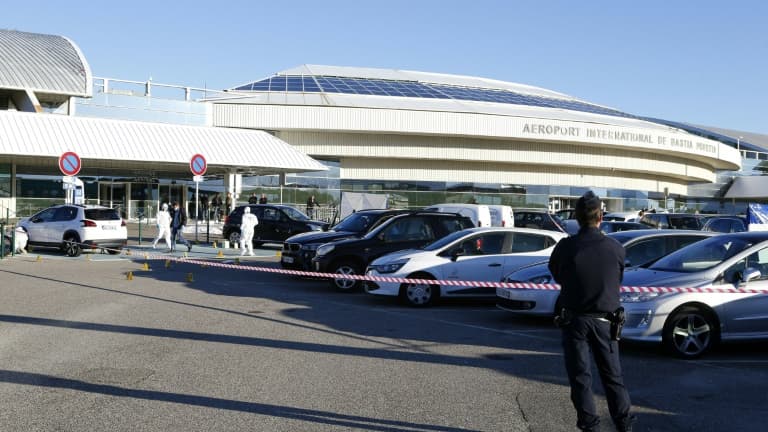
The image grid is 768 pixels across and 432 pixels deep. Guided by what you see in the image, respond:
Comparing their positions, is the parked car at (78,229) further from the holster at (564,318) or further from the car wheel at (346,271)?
the holster at (564,318)

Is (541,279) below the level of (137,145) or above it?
below

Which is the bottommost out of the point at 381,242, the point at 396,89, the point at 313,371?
the point at 313,371

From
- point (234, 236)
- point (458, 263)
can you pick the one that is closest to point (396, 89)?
point (234, 236)

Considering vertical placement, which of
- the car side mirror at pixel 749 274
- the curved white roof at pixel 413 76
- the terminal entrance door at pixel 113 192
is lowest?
the car side mirror at pixel 749 274

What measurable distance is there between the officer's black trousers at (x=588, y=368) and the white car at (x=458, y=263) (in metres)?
8.21

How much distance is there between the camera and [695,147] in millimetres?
58344

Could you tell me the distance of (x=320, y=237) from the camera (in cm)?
1853

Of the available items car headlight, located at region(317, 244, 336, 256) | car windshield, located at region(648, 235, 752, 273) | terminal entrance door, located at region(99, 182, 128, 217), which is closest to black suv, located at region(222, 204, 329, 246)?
car headlight, located at region(317, 244, 336, 256)

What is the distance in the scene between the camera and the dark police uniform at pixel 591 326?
222 inches

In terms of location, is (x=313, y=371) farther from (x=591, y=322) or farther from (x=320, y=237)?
(x=320, y=237)

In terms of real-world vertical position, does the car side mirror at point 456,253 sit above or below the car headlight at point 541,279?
above

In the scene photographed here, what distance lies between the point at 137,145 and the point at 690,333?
29.6 metres

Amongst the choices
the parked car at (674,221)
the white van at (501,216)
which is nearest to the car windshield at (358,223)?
the white van at (501,216)

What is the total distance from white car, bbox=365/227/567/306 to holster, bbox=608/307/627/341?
820 centimetres
